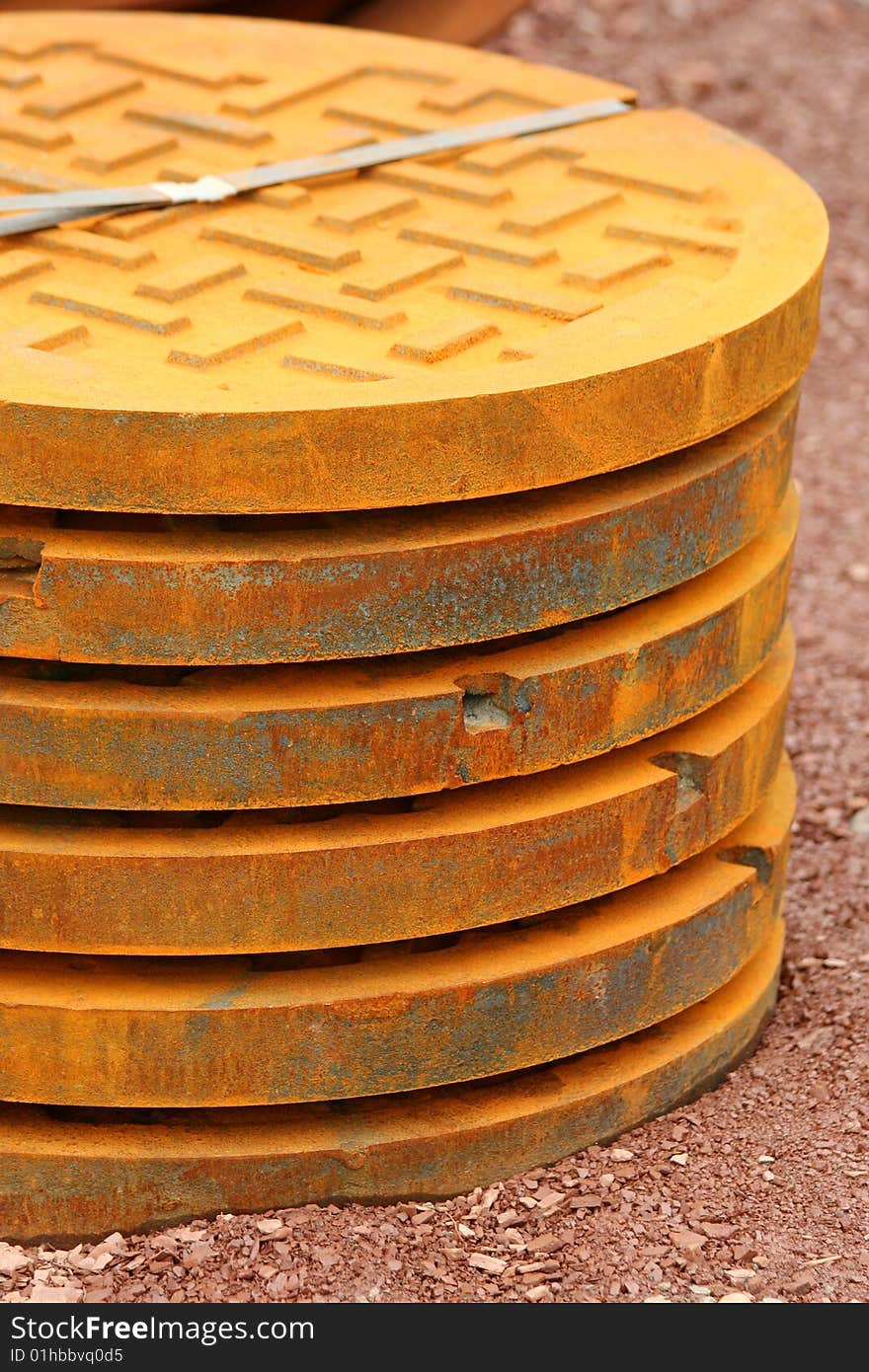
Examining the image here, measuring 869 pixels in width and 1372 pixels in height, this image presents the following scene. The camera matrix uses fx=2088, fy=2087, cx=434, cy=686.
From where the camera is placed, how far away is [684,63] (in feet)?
25.5

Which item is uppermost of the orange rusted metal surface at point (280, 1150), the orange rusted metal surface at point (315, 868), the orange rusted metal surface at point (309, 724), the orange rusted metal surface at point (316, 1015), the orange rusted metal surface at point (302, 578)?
the orange rusted metal surface at point (302, 578)

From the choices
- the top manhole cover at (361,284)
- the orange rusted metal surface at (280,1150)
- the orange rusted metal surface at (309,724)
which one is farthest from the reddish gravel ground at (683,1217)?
the top manhole cover at (361,284)

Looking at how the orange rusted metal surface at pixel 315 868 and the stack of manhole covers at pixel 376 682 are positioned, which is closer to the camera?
the stack of manhole covers at pixel 376 682

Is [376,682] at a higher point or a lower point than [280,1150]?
higher

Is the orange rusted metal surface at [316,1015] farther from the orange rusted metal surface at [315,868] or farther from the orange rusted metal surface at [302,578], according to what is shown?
the orange rusted metal surface at [302,578]

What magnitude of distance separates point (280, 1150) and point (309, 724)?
2.10 ft

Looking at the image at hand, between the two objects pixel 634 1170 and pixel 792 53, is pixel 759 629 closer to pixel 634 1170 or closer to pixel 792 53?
pixel 634 1170

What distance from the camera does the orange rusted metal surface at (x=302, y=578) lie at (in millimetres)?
2541

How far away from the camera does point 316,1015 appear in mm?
2771

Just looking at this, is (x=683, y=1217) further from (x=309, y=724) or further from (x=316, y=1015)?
(x=309, y=724)

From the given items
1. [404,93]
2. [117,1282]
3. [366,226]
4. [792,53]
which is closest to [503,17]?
[792,53]

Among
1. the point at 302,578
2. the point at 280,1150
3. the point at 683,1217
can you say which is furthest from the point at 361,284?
the point at 683,1217

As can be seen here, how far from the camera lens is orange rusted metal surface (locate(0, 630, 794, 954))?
2.69m

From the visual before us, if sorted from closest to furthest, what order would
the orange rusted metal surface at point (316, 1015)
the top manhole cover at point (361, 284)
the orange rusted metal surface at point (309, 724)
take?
the top manhole cover at point (361, 284), the orange rusted metal surface at point (309, 724), the orange rusted metal surface at point (316, 1015)
